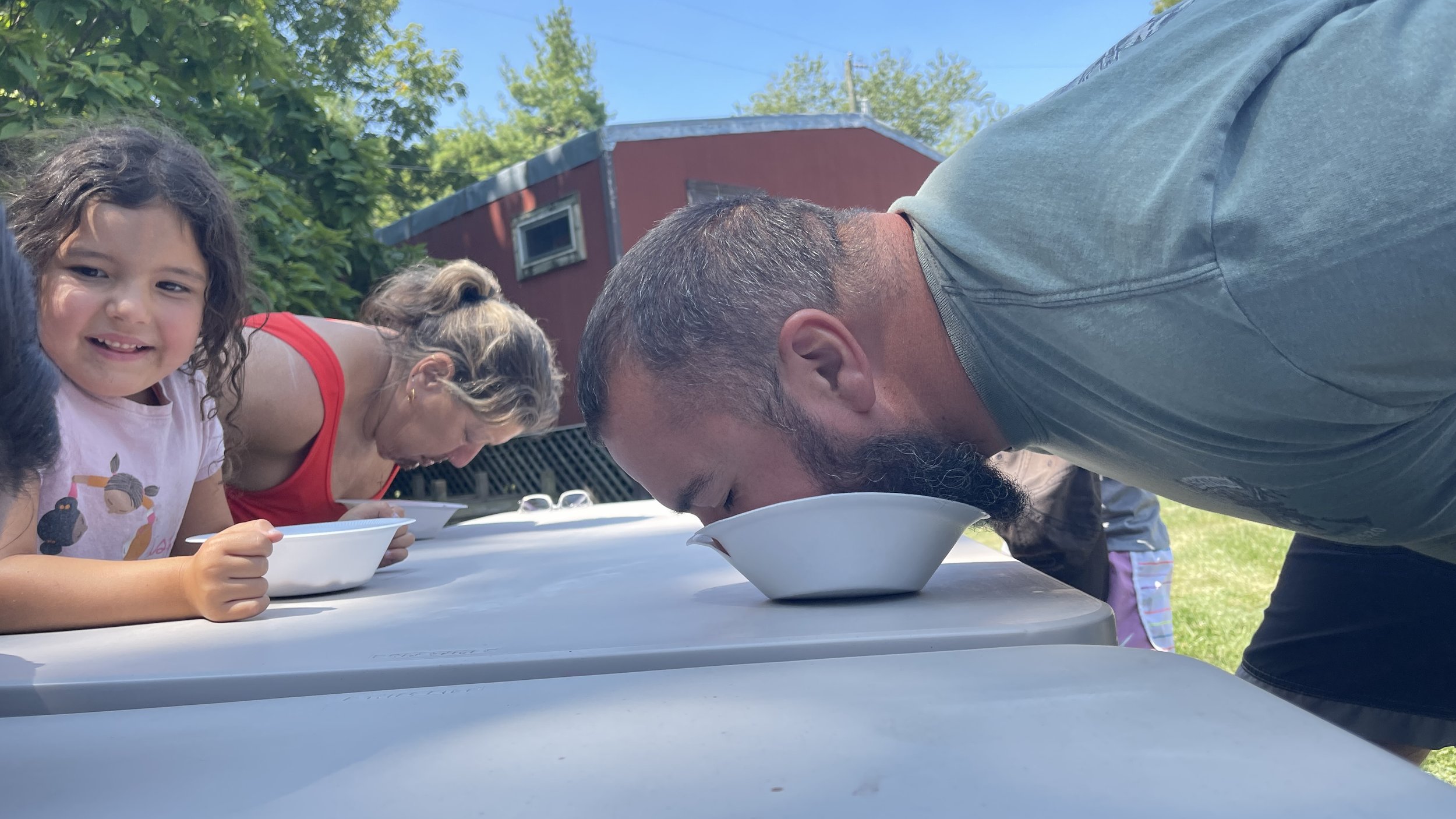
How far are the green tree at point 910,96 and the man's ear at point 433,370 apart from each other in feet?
111

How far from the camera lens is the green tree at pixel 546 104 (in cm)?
2855

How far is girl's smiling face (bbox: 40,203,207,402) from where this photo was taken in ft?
5.25

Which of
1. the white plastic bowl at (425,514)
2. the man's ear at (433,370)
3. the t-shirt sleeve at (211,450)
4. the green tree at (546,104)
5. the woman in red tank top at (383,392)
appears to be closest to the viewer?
the t-shirt sleeve at (211,450)

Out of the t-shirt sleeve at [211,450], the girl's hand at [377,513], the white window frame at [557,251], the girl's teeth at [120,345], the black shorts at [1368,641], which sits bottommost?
the black shorts at [1368,641]

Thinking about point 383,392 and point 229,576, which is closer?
point 229,576

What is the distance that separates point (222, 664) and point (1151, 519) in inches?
121

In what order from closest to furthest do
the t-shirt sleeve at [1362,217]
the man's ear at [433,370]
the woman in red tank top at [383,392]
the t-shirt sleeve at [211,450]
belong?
the t-shirt sleeve at [1362,217] → the t-shirt sleeve at [211,450] → the woman in red tank top at [383,392] → the man's ear at [433,370]

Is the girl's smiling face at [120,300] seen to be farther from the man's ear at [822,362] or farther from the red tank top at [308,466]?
the man's ear at [822,362]

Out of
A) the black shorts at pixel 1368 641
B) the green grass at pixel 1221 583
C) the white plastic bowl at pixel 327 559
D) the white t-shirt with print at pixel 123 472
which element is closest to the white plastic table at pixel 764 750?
the white plastic bowl at pixel 327 559

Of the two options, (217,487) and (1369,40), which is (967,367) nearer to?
(1369,40)

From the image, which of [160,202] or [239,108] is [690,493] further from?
[239,108]

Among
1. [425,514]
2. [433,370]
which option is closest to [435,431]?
[433,370]

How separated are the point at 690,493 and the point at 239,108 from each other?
510 cm

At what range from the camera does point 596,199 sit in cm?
885
